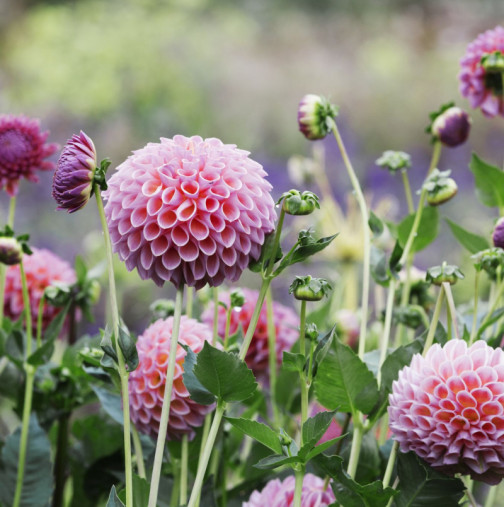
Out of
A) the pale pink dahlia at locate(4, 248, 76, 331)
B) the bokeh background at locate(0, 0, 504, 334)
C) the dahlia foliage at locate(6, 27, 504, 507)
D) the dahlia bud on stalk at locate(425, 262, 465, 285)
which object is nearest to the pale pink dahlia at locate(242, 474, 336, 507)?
the dahlia foliage at locate(6, 27, 504, 507)

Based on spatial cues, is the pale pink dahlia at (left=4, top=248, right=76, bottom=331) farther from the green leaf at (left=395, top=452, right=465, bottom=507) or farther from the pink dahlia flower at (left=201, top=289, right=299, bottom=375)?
the green leaf at (left=395, top=452, right=465, bottom=507)

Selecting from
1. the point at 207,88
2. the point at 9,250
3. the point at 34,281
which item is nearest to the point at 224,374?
the point at 9,250

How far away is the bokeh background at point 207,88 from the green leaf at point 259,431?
210cm

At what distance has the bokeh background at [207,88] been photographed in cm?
266

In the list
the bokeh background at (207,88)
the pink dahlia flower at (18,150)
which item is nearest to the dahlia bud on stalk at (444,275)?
the pink dahlia flower at (18,150)

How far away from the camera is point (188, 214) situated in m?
0.29

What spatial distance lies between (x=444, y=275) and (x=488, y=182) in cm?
11

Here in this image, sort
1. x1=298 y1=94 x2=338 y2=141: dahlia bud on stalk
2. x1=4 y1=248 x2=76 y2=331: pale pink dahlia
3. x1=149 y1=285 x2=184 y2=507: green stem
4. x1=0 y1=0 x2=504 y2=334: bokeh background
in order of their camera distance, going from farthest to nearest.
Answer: x1=0 y1=0 x2=504 y2=334: bokeh background, x1=4 y1=248 x2=76 y2=331: pale pink dahlia, x1=298 y1=94 x2=338 y2=141: dahlia bud on stalk, x1=149 y1=285 x2=184 y2=507: green stem

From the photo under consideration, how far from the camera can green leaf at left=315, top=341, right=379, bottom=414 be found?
331 millimetres

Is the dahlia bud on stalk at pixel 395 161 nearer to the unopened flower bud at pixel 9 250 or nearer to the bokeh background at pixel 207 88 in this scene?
the unopened flower bud at pixel 9 250

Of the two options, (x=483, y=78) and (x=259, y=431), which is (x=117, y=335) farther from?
(x=483, y=78)

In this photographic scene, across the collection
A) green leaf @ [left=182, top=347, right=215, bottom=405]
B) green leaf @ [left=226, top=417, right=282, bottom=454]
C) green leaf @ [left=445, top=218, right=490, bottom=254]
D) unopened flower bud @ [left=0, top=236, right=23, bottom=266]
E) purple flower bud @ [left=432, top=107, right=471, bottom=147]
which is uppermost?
purple flower bud @ [left=432, top=107, right=471, bottom=147]

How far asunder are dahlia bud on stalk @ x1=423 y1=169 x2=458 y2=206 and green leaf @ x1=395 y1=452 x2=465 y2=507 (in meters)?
0.12

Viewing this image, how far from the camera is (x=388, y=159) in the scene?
1.44 ft
